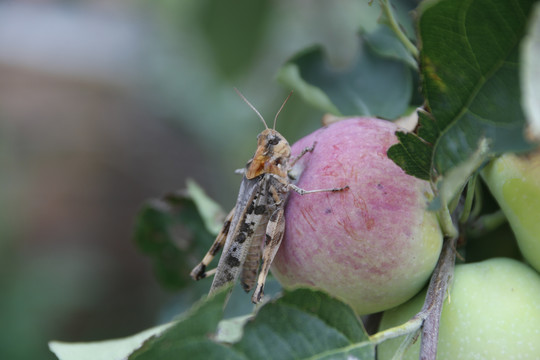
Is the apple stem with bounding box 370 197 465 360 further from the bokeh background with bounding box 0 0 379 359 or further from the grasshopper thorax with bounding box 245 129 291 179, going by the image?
the bokeh background with bounding box 0 0 379 359

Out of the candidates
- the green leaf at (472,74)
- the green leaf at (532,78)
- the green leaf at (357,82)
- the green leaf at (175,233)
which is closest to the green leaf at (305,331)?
the green leaf at (472,74)

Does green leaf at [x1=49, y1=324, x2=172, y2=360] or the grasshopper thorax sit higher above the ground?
the grasshopper thorax

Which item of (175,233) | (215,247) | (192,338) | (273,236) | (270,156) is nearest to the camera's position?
(192,338)

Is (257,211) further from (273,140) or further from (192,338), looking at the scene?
(192,338)

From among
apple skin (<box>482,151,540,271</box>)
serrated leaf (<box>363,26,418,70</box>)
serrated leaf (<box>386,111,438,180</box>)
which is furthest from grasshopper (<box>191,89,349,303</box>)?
serrated leaf (<box>363,26,418,70</box>)

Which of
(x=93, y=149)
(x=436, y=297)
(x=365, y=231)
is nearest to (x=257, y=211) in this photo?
(x=365, y=231)
